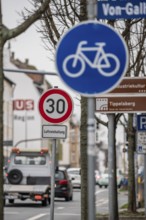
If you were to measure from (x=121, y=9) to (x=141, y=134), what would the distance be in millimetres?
12146

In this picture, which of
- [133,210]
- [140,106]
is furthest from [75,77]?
[133,210]

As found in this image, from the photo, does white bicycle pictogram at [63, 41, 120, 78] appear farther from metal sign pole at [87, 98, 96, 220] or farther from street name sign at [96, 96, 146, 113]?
street name sign at [96, 96, 146, 113]

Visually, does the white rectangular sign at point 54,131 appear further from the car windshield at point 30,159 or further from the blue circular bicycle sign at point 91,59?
the car windshield at point 30,159

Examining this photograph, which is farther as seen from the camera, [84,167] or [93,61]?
[84,167]

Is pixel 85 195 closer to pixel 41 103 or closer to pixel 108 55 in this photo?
pixel 41 103

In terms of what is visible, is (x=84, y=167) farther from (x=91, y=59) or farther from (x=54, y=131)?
(x=91, y=59)

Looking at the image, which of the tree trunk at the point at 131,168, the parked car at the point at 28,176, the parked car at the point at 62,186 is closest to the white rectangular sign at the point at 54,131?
the tree trunk at the point at 131,168

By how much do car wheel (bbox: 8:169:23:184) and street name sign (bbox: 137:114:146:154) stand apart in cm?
1331

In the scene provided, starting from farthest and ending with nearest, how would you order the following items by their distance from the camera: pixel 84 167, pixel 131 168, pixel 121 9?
pixel 131 168 → pixel 84 167 → pixel 121 9

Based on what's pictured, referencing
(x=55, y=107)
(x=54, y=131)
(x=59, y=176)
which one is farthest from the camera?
(x=59, y=176)

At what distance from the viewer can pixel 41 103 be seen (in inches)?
637

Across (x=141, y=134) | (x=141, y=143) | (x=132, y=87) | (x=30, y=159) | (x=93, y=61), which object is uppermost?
(x=132, y=87)

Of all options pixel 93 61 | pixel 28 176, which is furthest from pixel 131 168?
pixel 93 61

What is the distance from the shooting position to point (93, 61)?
8.48 metres
